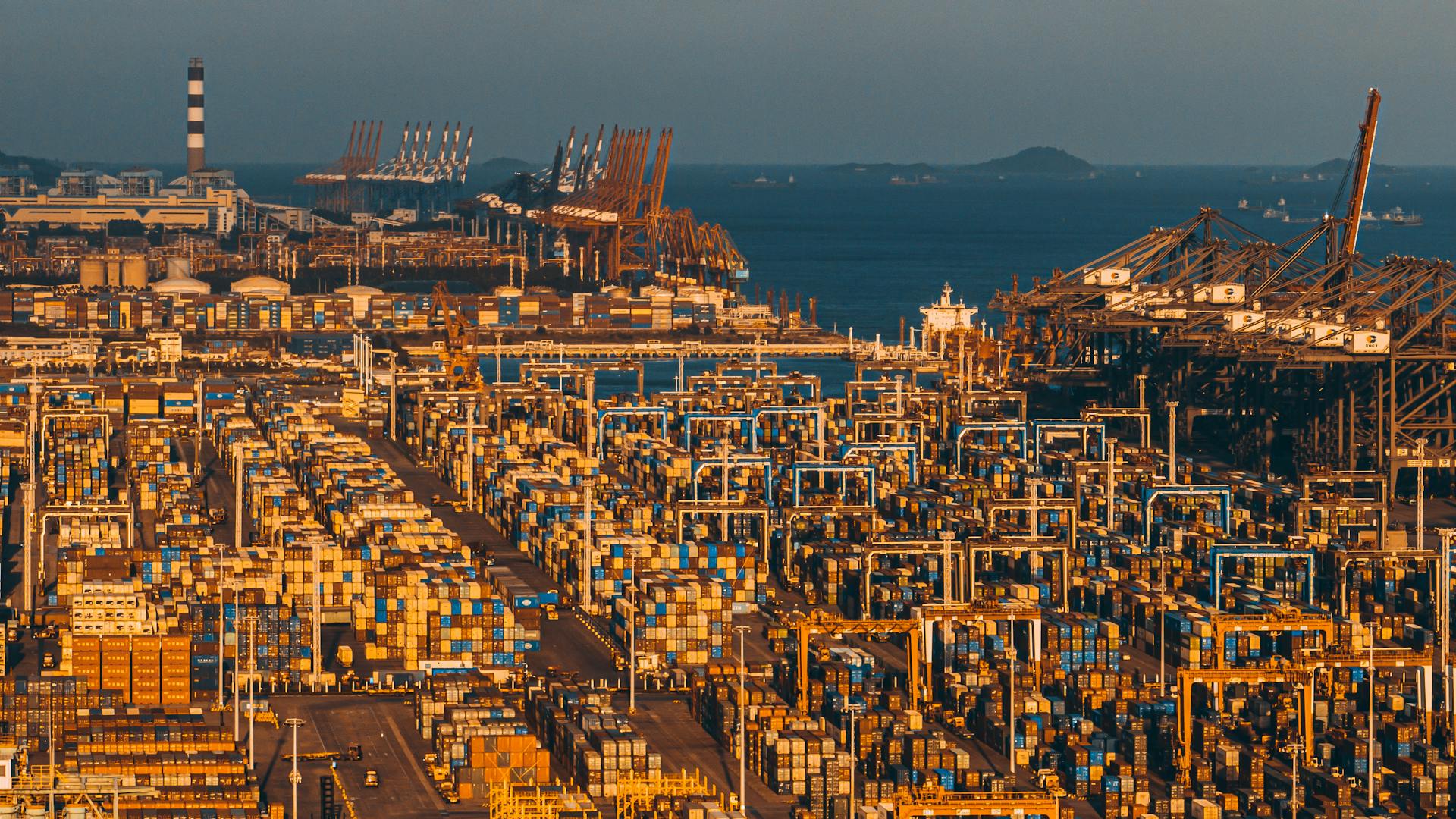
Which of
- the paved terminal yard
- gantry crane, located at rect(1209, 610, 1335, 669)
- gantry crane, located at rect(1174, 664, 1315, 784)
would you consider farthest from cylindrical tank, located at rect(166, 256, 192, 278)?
gantry crane, located at rect(1174, 664, 1315, 784)

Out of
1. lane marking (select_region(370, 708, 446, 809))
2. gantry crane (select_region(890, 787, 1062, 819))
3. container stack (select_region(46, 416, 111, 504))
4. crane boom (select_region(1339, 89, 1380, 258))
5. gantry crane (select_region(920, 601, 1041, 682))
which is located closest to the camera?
gantry crane (select_region(890, 787, 1062, 819))

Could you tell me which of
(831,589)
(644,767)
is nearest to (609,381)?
(831,589)

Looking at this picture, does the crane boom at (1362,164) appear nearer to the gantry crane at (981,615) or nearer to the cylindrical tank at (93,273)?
the gantry crane at (981,615)

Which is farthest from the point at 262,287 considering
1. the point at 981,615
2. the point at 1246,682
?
the point at 1246,682

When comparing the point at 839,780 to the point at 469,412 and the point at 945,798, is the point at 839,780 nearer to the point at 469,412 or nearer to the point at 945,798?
the point at 945,798

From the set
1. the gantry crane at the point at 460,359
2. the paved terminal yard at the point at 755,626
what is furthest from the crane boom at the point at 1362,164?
the gantry crane at the point at 460,359

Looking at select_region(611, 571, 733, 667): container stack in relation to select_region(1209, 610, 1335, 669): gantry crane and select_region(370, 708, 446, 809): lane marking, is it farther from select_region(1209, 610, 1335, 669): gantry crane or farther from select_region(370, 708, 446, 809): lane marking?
select_region(1209, 610, 1335, 669): gantry crane
